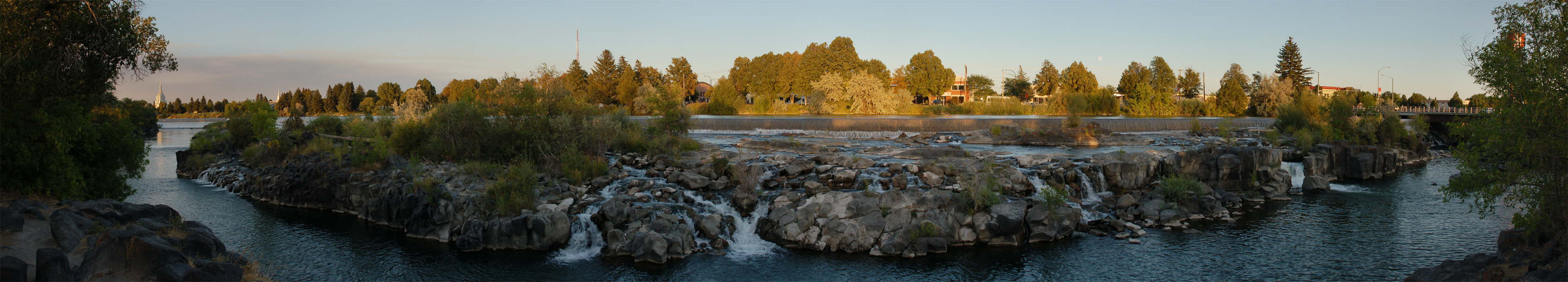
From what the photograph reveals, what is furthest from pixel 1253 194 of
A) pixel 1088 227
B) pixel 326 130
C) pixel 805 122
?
pixel 326 130

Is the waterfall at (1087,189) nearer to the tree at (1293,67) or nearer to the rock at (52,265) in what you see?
the rock at (52,265)

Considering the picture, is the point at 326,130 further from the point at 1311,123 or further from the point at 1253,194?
the point at 1311,123

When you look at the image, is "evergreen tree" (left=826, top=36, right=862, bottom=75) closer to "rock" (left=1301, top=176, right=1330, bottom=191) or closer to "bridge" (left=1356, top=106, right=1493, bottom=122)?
"bridge" (left=1356, top=106, right=1493, bottom=122)

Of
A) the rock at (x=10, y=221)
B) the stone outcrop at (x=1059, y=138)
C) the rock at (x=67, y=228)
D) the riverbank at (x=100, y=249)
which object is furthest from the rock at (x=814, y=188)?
the stone outcrop at (x=1059, y=138)

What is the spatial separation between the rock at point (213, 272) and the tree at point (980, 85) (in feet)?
298

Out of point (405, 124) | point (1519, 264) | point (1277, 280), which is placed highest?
point (405, 124)

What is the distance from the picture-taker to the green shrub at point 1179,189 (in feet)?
49.9

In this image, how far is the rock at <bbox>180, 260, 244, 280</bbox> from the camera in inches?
305

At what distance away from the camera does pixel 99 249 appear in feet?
25.7

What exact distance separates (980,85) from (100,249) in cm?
9463

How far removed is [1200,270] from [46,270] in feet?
47.0

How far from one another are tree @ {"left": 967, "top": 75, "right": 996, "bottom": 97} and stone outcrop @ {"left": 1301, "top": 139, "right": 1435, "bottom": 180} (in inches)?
2797

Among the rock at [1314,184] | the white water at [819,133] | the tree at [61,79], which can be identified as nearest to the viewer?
the tree at [61,79]

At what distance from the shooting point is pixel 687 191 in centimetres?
1441
